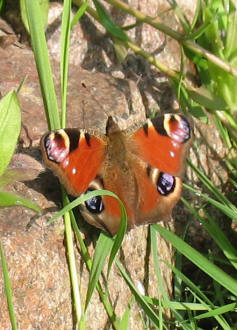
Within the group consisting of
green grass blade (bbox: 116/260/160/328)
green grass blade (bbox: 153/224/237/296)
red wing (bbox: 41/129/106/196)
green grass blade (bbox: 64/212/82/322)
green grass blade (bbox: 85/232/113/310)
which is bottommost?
green grass blade (bbox: 116/260/160/328)

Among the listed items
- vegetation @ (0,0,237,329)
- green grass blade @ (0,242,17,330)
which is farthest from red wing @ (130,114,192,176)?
green grass blade @ (0,242,17,330)

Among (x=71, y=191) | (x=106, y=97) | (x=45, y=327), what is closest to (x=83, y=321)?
(x=45, y=327)

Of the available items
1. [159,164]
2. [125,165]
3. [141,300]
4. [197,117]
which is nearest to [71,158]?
[125,165]

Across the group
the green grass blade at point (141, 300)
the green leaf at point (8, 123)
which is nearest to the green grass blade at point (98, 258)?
the green grass blade at point (141, 300)

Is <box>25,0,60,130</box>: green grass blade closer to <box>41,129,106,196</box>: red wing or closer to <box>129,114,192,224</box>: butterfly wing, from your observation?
<box>41,129,106,196</box>: red wing

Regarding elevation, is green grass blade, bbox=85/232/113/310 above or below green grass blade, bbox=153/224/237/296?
above

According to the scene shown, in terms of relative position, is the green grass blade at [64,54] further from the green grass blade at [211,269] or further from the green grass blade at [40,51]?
the green grass blade at [211,269]
